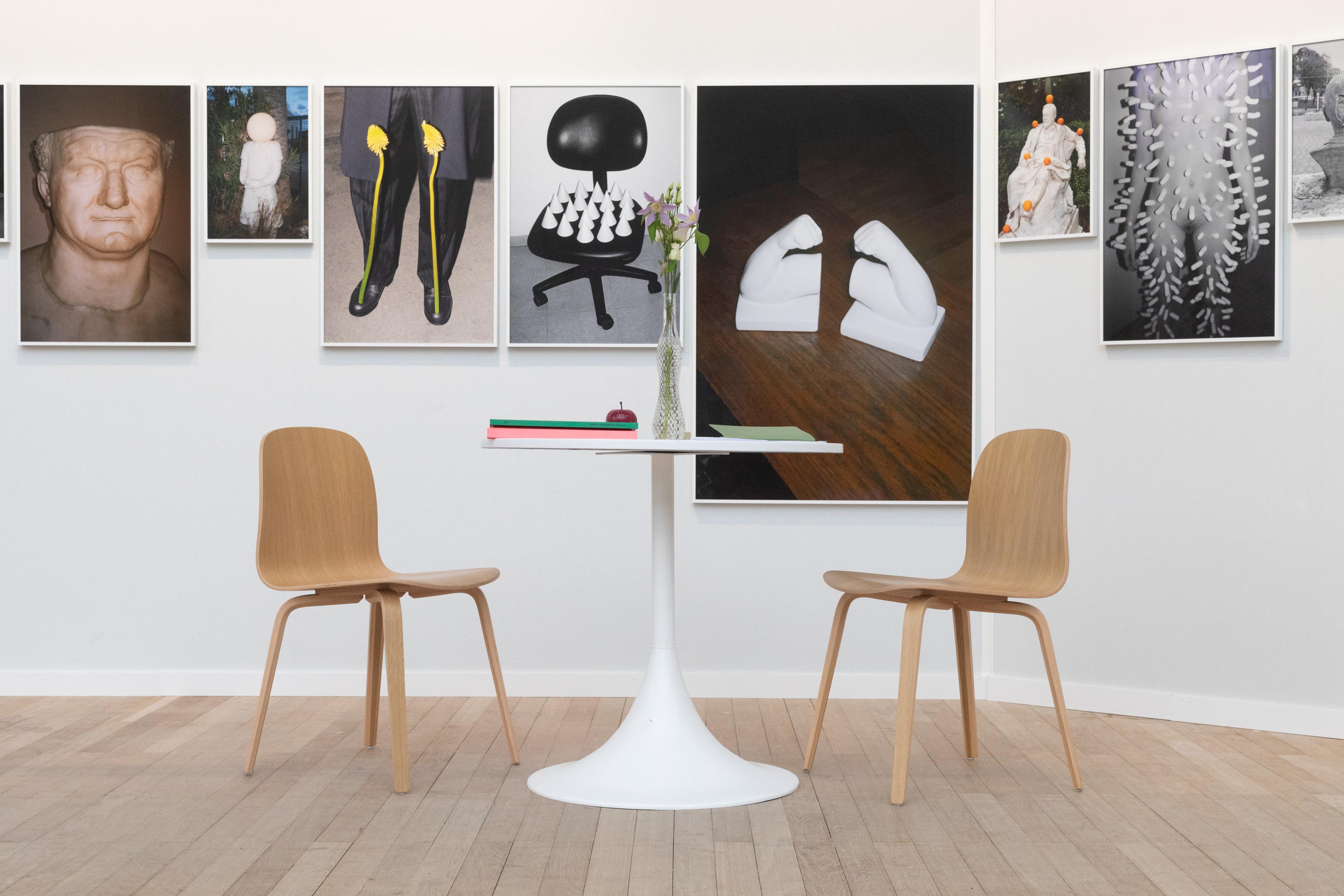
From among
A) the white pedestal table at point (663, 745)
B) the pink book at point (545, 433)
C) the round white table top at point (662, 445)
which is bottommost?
the white pedestal table at point (663, 745)

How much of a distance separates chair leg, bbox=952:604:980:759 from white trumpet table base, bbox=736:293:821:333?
112cm

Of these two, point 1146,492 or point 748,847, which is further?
point 1146,492

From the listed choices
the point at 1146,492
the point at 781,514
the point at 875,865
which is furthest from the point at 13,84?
the point at 1146,492

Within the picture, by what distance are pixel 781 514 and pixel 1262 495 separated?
4.39ft

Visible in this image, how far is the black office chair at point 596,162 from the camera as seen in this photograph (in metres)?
3.41

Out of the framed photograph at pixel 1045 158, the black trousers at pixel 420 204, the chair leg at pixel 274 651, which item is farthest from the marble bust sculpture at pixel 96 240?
the framed photograph at pixel 1045 158

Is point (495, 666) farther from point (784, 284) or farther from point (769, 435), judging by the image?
point (784, 284)

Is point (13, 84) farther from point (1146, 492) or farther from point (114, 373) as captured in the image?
point (1146, 492)

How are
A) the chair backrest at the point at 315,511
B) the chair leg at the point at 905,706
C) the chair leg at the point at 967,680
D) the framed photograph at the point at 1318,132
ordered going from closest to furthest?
the chair leg at the point at 905,706, the chair backrest at the point at 315,511, the chair leg at the point at 967,680, the framed photograph at the point at 1318,132

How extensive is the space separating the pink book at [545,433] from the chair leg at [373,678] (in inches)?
29.5

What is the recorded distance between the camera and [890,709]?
3250 mm

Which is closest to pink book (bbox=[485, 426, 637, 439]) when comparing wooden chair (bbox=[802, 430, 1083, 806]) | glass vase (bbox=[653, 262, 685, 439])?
glass vase (bbox=[653, 262, 685, 439])

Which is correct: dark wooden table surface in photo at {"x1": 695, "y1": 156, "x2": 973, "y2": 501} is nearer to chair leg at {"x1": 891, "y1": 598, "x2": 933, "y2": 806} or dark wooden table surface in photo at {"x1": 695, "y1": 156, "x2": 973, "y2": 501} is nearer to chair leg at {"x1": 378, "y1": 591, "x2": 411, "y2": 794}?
chair leg at {"x1": 891, "y1": 598, "x2": 933, "y2": 806}

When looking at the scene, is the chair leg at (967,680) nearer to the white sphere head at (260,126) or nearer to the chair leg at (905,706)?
the chair leg at (905,706)
